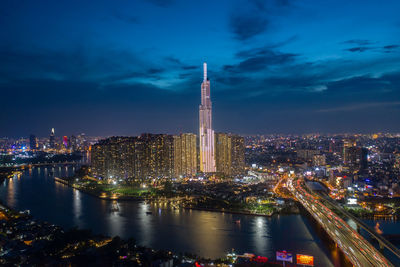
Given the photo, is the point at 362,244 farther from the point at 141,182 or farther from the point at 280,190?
the point at 141,182

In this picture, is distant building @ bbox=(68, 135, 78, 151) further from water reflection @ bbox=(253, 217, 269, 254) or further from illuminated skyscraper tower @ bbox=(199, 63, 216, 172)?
water reflection @ bbox=(253, 217, 269, 254)

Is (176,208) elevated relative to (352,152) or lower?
lower

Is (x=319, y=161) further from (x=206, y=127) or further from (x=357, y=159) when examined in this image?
(x=206, y=127)

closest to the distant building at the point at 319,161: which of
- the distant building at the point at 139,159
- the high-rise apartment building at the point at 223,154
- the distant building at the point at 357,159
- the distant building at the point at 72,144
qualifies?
the distant building at the point at 357,159

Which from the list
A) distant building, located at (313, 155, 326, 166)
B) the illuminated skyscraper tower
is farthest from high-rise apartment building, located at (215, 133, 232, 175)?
distant building, located at (313, 155, 326, 166)

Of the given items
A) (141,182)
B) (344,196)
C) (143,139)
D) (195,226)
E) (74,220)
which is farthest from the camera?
(143,139)

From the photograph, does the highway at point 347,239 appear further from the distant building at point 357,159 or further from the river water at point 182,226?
the distant building at point 357,159

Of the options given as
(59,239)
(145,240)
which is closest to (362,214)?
(145,240)

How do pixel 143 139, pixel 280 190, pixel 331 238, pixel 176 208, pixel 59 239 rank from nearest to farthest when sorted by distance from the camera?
1. pixel 59 239
2. pixel 331 238
3. pixel 176 208
4. pixel 280 190
5. pixel 143 139
